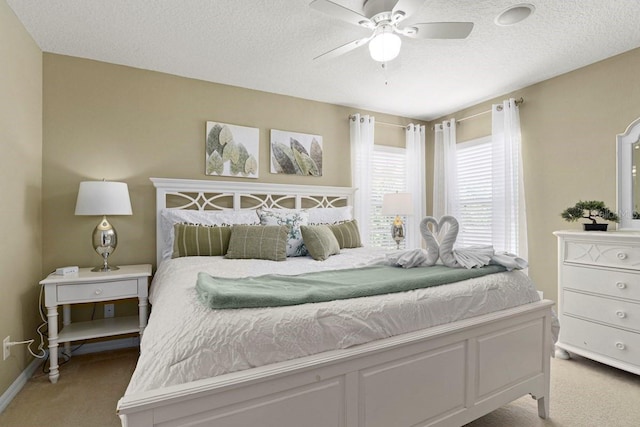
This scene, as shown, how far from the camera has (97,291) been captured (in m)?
2.46

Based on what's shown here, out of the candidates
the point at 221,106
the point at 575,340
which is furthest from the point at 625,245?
the point at 221,106

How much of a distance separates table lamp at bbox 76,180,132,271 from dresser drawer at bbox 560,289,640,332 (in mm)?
3699

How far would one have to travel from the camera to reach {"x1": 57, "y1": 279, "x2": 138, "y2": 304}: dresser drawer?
2389mm

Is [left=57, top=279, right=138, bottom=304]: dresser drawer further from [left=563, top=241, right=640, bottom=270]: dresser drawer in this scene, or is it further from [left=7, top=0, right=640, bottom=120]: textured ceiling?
[left=563, top=241, right=640, bottom=270]: dresser drawer

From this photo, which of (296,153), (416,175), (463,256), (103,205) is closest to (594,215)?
(463,256)

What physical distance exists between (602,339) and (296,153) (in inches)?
127

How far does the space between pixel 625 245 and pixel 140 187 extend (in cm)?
399

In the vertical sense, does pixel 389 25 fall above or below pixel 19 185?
above

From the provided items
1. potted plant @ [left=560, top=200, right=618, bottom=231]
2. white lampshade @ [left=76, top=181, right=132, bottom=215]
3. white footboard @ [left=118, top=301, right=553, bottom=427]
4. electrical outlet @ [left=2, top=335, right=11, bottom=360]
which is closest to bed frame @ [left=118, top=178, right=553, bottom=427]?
white footboard @ [left=118, top=301, right=553, bottom=427]

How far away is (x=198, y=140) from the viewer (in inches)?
133

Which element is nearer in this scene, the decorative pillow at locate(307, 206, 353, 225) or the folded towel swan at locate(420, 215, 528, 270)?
the folded towel swan at locate(420, 215, 528, 270)

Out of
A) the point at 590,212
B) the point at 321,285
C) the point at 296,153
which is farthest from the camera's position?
the point at 296,153

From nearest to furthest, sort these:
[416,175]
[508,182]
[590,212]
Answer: [590,212], [508,182], [416,175]

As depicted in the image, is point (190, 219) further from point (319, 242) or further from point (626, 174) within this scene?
point (626, 174)
